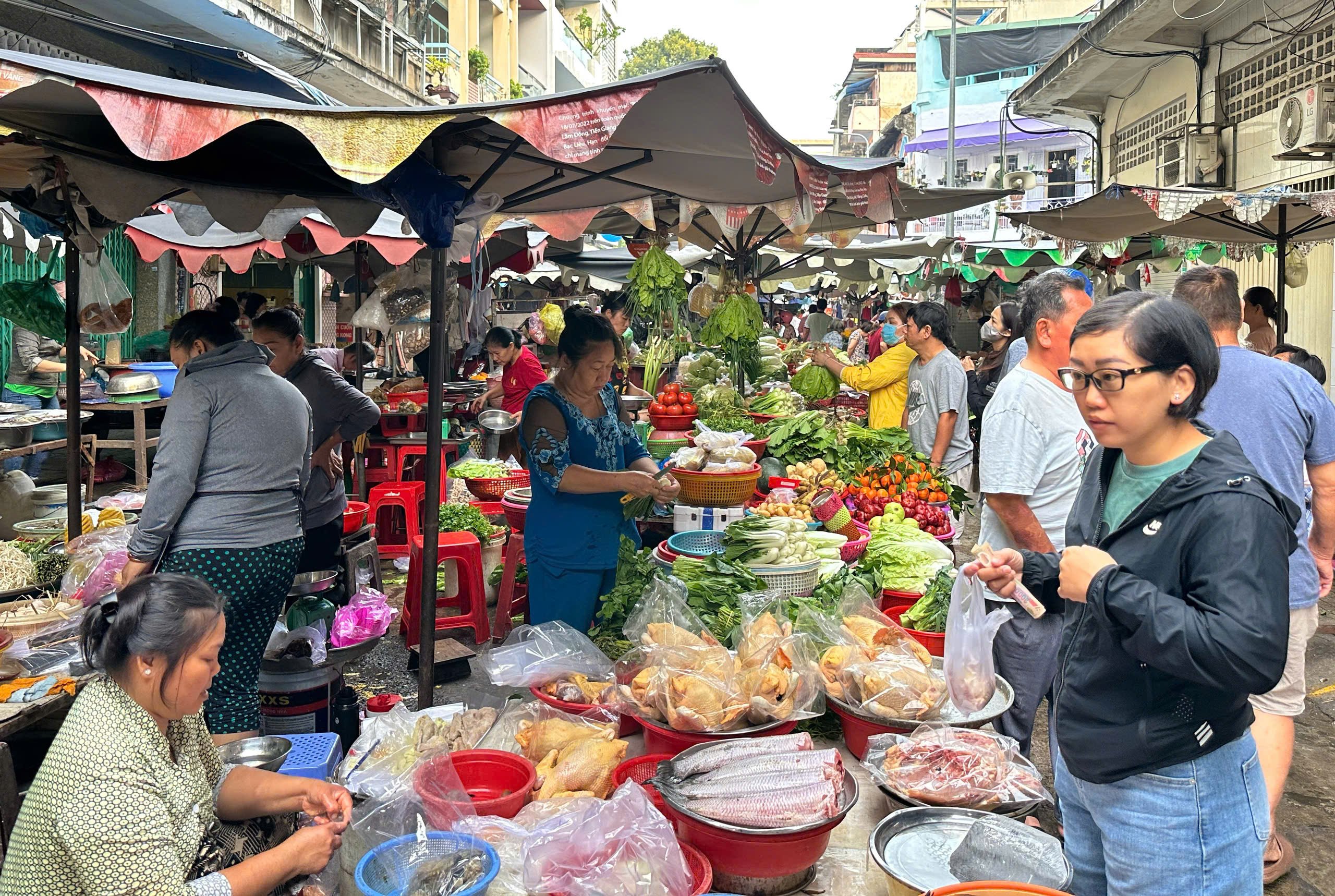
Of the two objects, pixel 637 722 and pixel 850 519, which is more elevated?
pixel 850 519

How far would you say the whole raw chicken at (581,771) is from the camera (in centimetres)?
254

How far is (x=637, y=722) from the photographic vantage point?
116 inches

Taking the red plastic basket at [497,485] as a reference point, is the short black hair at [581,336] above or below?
above

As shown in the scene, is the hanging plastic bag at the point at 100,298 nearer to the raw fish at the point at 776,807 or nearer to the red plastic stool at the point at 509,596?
the red plastic stool at the point at 509,596

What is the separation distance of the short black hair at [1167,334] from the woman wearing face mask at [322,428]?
4.42 metres

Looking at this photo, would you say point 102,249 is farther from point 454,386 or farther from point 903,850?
point 454,386

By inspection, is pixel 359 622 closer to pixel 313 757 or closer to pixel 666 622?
pixel 313 757

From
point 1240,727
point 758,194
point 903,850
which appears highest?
point 758,194

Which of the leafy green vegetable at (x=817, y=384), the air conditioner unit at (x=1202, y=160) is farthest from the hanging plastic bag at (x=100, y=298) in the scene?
the air conditioner unit at (x=1202, y=160)

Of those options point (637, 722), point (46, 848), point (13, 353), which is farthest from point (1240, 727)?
point (13, 353)

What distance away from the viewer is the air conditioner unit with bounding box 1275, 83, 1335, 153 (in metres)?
8.59

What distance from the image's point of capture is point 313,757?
283 centimetres

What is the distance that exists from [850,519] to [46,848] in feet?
12.2

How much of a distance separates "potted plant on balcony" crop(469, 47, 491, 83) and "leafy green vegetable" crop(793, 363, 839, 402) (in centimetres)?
1656
